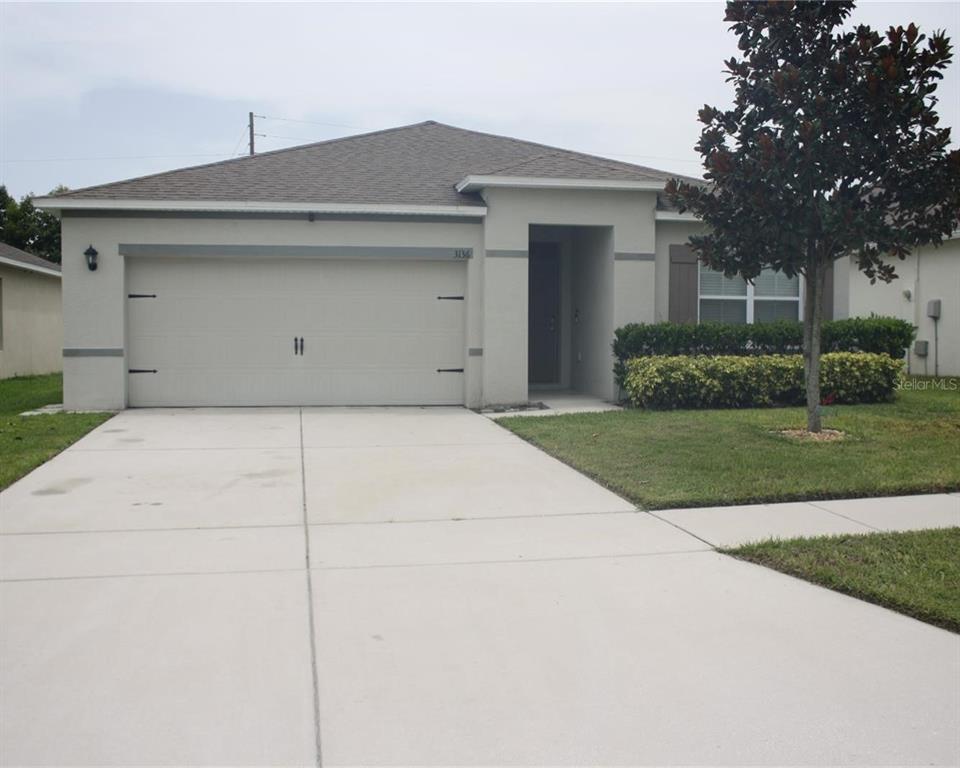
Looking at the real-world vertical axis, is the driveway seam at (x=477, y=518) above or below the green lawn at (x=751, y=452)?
below

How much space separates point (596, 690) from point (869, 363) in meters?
10.9

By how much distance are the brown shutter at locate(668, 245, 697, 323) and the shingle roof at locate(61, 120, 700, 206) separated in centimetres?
127

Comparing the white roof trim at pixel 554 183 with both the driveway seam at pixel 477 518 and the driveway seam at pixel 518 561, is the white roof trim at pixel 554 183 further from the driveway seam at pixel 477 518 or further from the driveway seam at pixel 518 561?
the driveway seam at pixel 518 561

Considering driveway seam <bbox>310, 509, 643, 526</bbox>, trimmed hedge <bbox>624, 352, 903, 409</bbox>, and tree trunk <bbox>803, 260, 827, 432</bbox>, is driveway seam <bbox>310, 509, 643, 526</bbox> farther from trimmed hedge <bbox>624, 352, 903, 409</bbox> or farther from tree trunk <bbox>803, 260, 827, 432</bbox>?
trimmed hedge <bbox>624, 352, 903, 409</bbox>

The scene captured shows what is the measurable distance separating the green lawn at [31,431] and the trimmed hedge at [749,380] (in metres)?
7.48

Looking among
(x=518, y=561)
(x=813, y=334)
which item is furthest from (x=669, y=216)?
(x=518, y=561)

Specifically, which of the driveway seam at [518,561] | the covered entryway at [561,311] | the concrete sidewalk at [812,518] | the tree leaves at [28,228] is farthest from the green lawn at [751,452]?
the tree leaves at [28,228]

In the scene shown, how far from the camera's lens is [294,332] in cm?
1437

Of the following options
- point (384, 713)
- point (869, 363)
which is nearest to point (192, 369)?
point (869, 363)

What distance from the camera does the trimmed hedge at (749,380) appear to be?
1301 centimetres

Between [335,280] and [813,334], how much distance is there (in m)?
7.25

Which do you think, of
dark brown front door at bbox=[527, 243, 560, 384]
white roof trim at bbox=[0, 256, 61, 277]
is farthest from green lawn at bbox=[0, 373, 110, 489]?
dark brown front door at bbox=[527, 243, 560, 384]

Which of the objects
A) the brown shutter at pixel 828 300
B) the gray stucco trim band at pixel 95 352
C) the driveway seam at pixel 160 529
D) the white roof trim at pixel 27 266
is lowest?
the driveway seam at pixel 160 529

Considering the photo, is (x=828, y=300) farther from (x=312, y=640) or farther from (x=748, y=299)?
(x=312, y=640)
